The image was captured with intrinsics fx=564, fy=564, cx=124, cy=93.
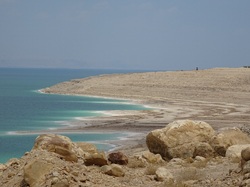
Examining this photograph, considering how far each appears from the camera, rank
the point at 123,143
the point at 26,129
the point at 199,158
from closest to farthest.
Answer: the point at 199,158
the point at 123,143
the point at 26,129

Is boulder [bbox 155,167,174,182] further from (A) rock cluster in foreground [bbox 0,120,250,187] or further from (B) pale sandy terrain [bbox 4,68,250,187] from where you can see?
(B) pale sandy terrain [bbox 4,68,250,187]

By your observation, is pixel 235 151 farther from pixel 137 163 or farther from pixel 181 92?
pixel 181 92

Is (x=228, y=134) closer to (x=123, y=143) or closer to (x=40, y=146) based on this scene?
(x=40, y=146)

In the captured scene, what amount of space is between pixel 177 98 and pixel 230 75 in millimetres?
23659

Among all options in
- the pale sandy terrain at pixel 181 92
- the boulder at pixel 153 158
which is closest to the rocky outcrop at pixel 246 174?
the boulder at pixel 153 158

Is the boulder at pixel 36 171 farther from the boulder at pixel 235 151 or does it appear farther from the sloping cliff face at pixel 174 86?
the sloping cliff face at pixel 174 86

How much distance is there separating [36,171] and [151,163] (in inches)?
238

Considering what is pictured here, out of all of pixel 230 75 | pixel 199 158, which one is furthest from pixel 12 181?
pixel 230 75

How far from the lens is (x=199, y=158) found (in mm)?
18797

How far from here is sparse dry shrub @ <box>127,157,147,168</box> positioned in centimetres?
1698

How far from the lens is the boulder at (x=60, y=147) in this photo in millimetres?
15875

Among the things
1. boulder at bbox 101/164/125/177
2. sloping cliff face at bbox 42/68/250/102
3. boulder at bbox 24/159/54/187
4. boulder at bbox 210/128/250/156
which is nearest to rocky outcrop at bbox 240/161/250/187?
boulder at bbox 101/164/125/177

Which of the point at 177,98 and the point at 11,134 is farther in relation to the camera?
the point at 177,98

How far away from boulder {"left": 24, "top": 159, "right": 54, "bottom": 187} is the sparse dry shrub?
13.5 ft
